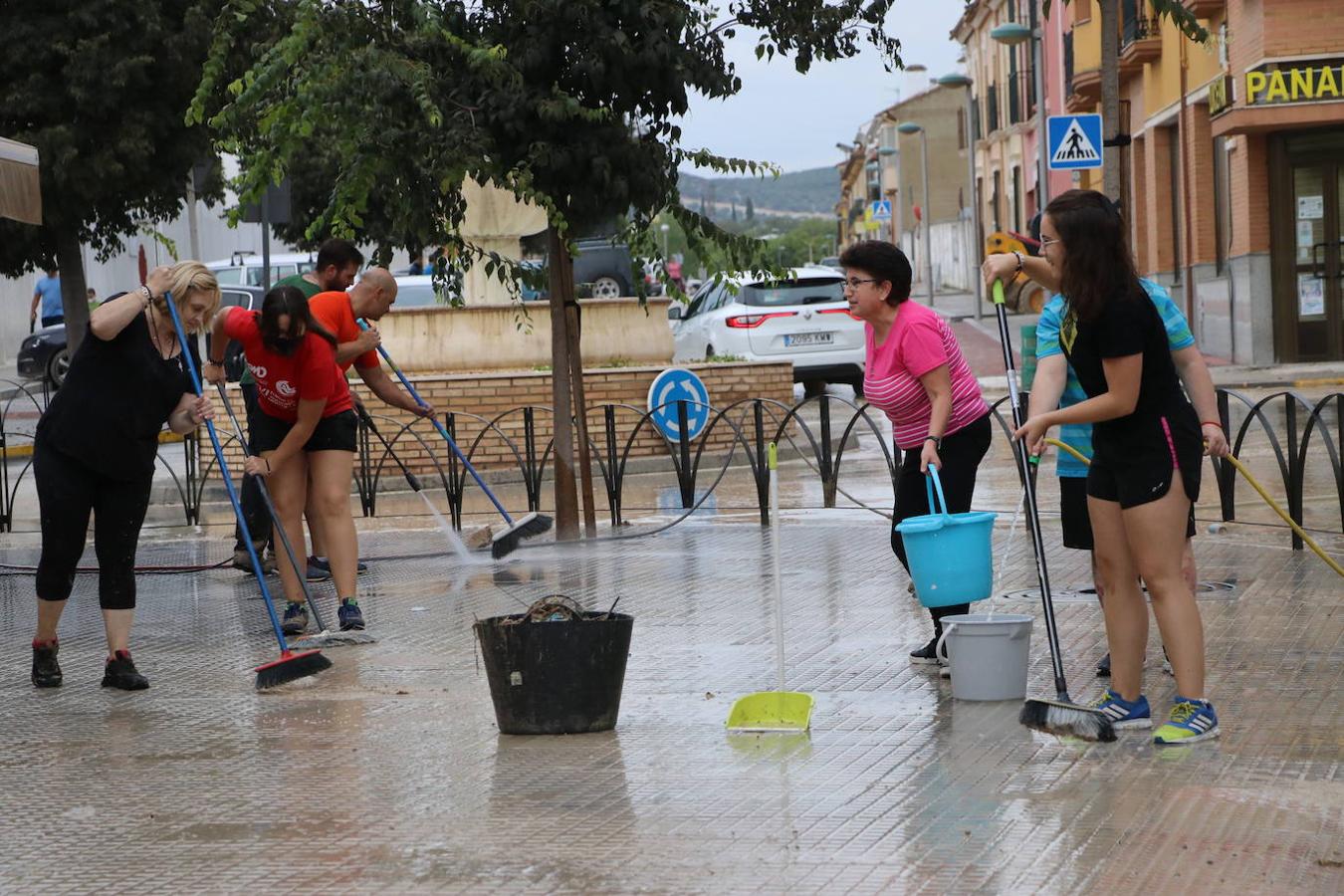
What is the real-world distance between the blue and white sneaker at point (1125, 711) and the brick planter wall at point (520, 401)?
10.1m

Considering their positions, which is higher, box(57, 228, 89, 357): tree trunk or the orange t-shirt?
box(57, 228, 89, 357): tree trunk

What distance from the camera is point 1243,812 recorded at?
5164 millimetres

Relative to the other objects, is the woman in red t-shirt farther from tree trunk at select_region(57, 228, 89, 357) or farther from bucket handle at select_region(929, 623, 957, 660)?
tree trunk at select_region(57, 228, 89, 357)

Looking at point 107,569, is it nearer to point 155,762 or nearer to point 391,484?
point 155,762

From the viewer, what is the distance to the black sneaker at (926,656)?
7530mm

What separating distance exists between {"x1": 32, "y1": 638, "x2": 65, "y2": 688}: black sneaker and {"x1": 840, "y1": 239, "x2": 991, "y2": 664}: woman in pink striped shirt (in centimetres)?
339

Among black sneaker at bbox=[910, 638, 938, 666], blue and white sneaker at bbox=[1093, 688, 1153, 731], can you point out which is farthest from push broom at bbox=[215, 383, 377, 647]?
blue and white sneaker at bbox=[1093, 688, 1153, 731]

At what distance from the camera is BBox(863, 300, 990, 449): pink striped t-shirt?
732cm

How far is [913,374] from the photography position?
24.1ft

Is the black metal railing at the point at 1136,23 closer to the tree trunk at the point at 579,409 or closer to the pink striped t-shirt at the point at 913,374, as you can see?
the tree trunk at the point at 579,409

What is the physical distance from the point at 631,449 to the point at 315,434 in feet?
27.0

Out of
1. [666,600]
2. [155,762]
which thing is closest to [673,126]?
[666,600]

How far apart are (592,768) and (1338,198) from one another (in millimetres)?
20966

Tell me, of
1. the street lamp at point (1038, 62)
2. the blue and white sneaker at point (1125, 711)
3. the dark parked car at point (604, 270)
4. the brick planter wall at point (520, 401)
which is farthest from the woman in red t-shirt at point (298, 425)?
the dark parked car at point (604, 270)
